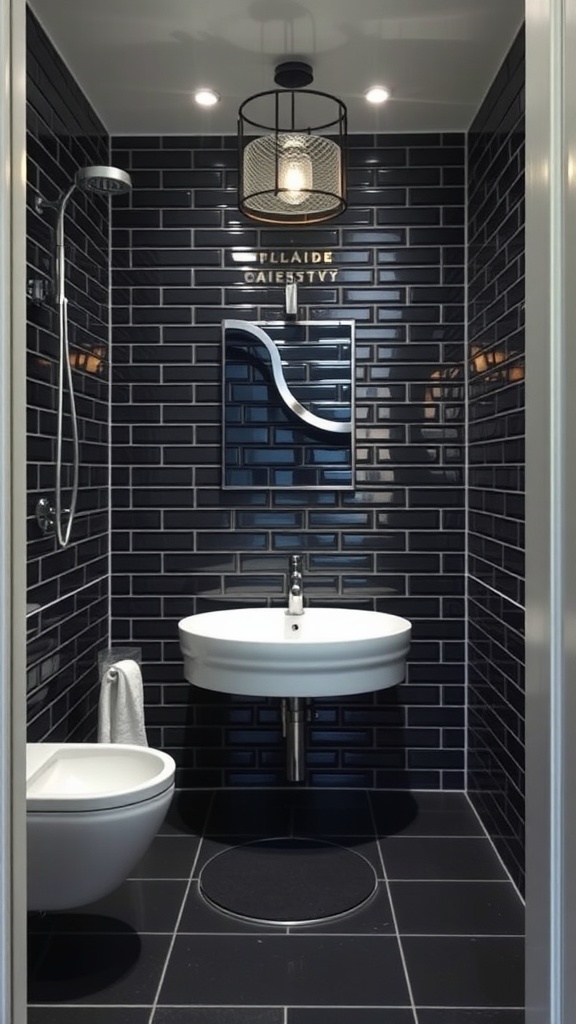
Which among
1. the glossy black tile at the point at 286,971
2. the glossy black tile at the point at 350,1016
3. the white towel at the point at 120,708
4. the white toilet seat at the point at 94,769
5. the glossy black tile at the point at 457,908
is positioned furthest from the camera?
the white towel at the point at 120,708

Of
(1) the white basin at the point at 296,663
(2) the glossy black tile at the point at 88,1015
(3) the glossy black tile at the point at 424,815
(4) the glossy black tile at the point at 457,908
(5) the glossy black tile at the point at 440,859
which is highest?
(1) the white basin at the point at 296,663

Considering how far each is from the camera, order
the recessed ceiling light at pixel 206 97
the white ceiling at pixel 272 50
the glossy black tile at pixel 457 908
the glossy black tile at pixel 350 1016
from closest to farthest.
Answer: the glossy black tile at pixel 350 1016, the glossy black tile at pixel 457 908, the white ceiling at pixel 272 50, the recessed ceiling light at pixel 206 97

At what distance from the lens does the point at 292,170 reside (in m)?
2.70

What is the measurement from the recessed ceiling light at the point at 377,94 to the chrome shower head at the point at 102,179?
96 cm

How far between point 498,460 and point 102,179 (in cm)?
152

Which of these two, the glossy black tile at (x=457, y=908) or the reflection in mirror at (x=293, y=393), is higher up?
the reflection in mirror at (x=293, y=393)

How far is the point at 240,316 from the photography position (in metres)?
3.29

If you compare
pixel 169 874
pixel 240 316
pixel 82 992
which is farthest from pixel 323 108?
pixel 82 992

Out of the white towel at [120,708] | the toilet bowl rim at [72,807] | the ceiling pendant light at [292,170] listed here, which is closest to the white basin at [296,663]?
the white towel at [120,708]

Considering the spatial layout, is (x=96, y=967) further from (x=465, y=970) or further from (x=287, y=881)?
(x=465, y=970)

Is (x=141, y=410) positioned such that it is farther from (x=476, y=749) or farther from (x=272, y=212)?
(x=476, y=749)

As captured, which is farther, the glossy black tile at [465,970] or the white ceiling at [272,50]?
the white ceiling at [272,50]

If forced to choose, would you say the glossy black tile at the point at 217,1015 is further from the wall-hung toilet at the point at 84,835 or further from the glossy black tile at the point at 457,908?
the glossy black tile at the point at 457,908

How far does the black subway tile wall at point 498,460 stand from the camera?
2.49m
